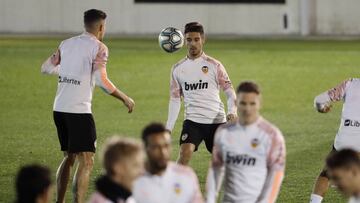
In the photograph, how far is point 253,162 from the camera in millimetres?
8992

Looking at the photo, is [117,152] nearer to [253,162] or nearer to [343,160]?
[343,160]

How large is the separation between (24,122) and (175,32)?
583 centimetres

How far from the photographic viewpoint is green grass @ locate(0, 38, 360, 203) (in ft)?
53.6

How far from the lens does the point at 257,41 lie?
4434 centimetres

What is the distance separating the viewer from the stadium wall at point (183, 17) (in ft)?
164

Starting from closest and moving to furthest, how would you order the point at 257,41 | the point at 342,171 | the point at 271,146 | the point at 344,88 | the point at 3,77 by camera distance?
the point at 342,171 < the point at 271,146 < the point at 344,88 < the point at 3,77 < the point at 257,41

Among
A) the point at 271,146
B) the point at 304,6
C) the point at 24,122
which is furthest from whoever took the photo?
the point at 304,6

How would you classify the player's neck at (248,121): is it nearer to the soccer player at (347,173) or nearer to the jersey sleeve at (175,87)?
the soccer player at (347,173)

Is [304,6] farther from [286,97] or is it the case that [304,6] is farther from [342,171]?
[342,171]

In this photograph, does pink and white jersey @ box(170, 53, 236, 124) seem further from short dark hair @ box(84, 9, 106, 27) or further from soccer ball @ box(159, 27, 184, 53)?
soccer ball @ box(159, 27, 184, 53)

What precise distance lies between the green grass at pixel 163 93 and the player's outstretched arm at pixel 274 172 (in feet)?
13.9

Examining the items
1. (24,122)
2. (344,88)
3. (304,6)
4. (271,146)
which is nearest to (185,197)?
(271,146)

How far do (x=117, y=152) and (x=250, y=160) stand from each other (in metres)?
2.30

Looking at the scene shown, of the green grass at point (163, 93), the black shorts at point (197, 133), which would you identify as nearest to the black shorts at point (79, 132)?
the black shorts at point (197, 133)
